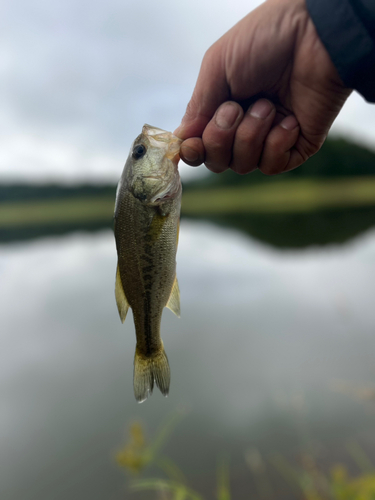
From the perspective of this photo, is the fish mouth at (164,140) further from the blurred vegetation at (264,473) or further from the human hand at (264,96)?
the blurred vegetation at (264,473)

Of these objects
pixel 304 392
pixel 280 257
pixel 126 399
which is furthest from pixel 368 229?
pixel 126 399

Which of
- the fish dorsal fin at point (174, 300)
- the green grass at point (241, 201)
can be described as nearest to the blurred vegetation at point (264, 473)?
the fish dorsal fin at point (174, 300)

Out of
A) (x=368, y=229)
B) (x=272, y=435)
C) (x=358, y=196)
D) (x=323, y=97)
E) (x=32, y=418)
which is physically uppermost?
(x=323, y=97)

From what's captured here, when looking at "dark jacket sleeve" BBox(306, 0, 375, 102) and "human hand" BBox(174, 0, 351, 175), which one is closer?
"dark jacket sleeve" BBox(306, 0, 375, 102)

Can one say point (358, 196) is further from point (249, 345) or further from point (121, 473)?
point (121, 473)

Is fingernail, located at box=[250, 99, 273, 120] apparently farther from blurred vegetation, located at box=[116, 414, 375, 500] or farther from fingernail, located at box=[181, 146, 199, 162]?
blurred vegetation, located at box=[116, 414, 375, 500]

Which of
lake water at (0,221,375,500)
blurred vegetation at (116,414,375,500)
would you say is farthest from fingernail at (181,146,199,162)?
lake water at (0,221,375,500)

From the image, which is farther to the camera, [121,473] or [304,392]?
[304,392]

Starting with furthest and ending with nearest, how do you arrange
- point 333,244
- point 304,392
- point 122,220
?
point 333,244 → point 304,392 → point 122,220
